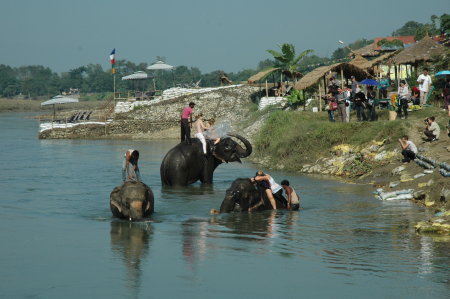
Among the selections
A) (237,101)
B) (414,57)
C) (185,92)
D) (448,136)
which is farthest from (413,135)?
(185,92)

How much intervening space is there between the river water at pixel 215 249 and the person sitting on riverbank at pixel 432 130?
2.99m

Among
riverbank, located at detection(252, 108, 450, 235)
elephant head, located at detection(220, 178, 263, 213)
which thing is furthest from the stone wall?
elephant head, located at detection(220, 178, 263, 213)

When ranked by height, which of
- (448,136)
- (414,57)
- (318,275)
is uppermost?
(414,57)

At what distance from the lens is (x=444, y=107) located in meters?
28.7

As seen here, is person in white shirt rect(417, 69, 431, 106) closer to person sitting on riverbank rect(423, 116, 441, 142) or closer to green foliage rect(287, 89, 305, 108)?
person sitting on riverbank rect(423, 116, 441, 142)

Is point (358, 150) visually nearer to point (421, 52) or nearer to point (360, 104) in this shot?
point (360, 104)

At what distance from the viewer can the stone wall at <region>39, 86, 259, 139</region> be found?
54.5 metres

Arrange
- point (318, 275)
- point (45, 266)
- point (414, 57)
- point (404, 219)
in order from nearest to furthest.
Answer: point (318, 275) < point (45, 266) < point (404, 219) < point (414, 57)

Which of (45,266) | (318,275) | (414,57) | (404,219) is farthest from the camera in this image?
(414,57)

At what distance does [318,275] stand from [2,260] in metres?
5.65

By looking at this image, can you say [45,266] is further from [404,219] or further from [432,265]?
[404,219]

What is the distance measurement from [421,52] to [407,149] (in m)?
9.87

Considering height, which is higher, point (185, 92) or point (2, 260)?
point (185, 92)

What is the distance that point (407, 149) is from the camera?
2414cm
